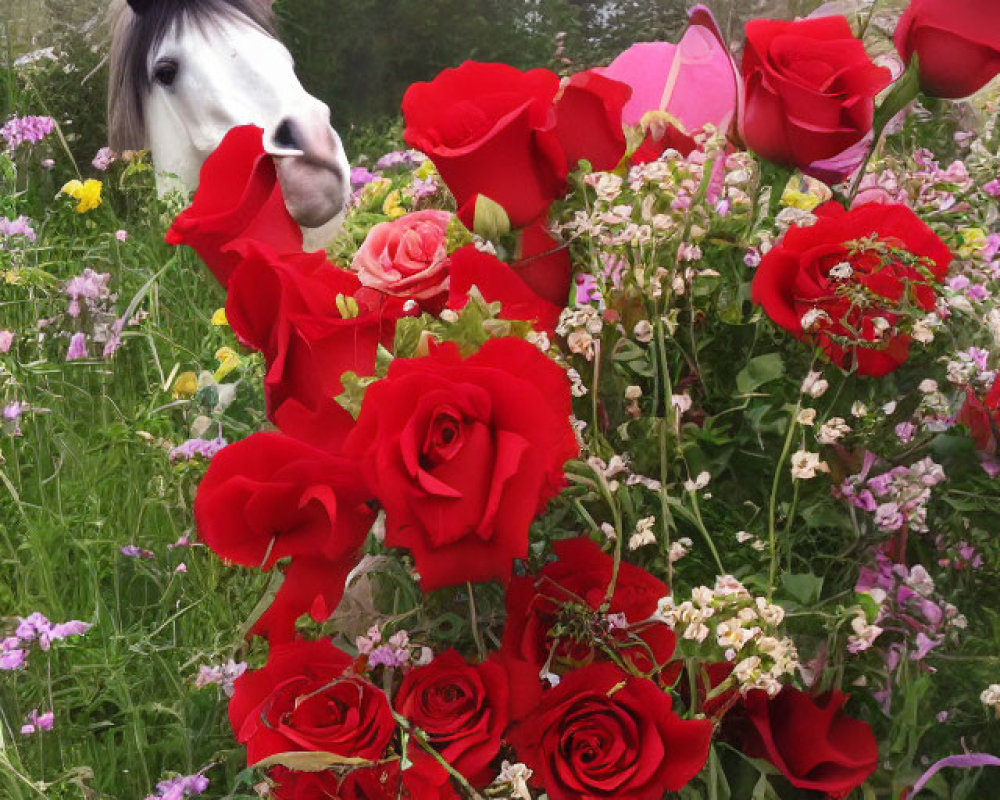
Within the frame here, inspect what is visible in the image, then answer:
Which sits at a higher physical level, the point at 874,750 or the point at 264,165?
the point at 264,165

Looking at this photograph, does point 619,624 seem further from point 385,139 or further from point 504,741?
point 385,139

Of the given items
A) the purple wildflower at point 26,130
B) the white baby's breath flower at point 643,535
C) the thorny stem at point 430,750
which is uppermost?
the white baby's breath flower at point 643,535

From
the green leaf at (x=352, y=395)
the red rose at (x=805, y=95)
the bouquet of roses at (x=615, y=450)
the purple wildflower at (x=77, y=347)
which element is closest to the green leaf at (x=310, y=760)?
the bouquet of roses at (x=615, y=450)

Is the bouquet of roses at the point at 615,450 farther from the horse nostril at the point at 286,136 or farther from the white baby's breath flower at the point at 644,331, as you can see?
the horse nostril at the point at 286,136

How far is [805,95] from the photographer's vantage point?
67cm

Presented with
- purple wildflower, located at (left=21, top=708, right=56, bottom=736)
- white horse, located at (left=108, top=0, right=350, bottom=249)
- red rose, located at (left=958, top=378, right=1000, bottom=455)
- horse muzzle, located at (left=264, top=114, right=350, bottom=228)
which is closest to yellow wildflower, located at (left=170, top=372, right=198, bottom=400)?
purple wildflower, located at (left=21, top=708, right=56, bottom=736)

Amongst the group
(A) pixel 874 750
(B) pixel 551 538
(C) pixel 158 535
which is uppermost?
(B) pixel 551 538

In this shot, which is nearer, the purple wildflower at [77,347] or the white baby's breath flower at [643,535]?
the white baby's breath flower at [643,535]

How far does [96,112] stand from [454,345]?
13.5ft

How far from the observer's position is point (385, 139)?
484cm

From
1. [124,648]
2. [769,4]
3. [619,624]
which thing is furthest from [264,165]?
[769,4]

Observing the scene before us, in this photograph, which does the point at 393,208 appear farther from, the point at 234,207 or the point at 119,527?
the point at 234,207

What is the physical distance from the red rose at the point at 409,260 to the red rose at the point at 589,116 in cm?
9

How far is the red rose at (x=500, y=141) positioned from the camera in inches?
27.0
